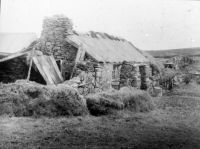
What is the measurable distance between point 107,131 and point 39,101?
8.48 ft

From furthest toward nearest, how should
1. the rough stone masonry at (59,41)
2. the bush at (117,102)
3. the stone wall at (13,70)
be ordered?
the rough stone masonry at (59,41) → the stone wall at (13,70) → the bush at (117,102)

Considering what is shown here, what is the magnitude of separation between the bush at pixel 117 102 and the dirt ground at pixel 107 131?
0.37m

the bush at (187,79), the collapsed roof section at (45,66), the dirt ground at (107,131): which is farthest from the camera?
the bush at (187,79)

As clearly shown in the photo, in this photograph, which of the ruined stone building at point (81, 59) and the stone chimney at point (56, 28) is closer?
the ruined stone building at point (81, 59)

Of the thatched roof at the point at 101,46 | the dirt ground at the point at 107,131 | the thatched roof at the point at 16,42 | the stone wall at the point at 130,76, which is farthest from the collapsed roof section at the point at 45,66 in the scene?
the thatched roof at the point at 16,42

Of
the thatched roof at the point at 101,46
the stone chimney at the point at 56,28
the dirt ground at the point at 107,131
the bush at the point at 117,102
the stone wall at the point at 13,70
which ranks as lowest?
the dirt ground at the point at 107,131

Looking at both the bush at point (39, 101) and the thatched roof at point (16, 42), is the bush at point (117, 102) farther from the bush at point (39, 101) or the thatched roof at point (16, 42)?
the thatched roof at point (16, 42)

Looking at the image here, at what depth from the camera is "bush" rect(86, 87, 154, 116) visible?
10.5 metres

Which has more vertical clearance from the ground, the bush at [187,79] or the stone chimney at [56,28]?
the stone chimney at [56,28]

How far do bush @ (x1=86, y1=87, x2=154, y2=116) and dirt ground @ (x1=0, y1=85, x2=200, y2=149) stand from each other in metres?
0.37

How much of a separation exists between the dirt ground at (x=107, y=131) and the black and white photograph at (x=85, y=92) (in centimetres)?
3

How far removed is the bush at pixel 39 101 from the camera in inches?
369

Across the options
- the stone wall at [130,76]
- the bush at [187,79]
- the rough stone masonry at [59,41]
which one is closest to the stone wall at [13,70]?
the rough stone masonry at [59,41]

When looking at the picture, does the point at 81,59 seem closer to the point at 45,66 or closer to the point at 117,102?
the point at 45,66
